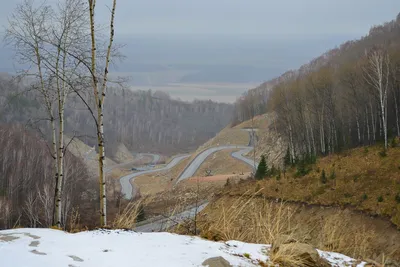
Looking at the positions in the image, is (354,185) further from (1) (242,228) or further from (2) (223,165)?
(2) (223,165)

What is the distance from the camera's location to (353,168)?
19.0 metres

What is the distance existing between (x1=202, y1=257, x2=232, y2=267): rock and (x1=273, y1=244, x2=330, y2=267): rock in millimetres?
739

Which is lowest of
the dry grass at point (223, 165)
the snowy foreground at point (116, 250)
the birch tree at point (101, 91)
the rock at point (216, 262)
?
the dry grass at point (223, 165)

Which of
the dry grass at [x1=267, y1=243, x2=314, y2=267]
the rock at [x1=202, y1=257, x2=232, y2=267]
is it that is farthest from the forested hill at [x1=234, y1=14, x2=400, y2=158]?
the rock at [x1=202, y1=257, x2=232, y2=267]

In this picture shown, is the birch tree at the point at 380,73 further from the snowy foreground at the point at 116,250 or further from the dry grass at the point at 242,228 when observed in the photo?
the snowy foreground at the point at 116,250

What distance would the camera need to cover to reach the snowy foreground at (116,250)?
3.61 metres

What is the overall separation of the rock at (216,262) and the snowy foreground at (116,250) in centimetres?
6

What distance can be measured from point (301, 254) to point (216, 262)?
108 cm

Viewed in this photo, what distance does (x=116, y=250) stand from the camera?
4086mm

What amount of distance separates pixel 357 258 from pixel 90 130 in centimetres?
9973

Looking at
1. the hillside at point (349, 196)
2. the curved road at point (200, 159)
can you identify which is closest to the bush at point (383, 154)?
the hillside at point (349, 196)

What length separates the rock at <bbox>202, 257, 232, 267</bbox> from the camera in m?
3.81

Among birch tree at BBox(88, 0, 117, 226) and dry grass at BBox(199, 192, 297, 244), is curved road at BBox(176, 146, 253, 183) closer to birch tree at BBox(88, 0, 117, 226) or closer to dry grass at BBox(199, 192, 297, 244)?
birch tree at BBox(88, 0, 117, 226)

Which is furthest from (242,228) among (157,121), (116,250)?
(157,121)
